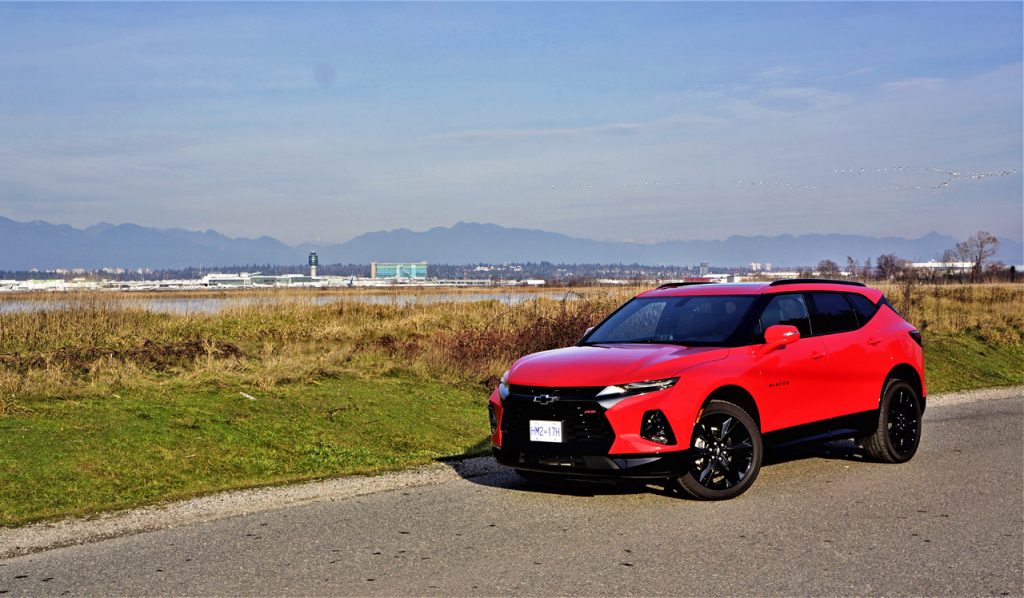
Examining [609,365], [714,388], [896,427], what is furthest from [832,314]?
[609,365]

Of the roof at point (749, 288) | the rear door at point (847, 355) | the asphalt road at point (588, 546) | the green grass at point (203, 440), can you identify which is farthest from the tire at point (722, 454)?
the green grass at point (203, 440)

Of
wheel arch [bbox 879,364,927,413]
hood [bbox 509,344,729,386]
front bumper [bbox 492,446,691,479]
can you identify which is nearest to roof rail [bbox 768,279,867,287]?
wheel arch [bbox 879,364,927,413]

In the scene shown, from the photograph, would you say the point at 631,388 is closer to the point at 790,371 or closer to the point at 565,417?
the point at 565,417

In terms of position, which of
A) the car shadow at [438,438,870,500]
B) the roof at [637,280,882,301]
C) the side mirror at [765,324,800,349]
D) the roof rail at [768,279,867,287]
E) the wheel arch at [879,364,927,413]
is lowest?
the car shadow at [438,438,870,500]

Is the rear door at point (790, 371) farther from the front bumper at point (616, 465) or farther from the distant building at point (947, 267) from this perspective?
the distant building at point (947, 267)

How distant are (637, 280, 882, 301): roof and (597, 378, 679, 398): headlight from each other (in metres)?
2.00

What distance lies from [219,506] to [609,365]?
11.6 feet

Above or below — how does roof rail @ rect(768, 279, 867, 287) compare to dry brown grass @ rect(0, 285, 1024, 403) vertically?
above

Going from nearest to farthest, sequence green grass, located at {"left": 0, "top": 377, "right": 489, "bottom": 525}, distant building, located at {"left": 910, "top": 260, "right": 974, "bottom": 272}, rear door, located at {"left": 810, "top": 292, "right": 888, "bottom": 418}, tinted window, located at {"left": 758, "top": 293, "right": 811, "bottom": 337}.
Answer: green grass, located at {"left": 0, "top": 377, "right": 489, "bottom": 525} → tinted window, located at {"left": 758, "top": 293, "right": 811, "bottom": 337} → rear door, located at {"left": 810, "top": 292, "right": 888, "bottom": 418} → distant building, located at {"left": 910, "top": 260, "right": 974, "bottom": 272}

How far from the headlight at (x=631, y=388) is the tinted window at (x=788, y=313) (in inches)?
70.7

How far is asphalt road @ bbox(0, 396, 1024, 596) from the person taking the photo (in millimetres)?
6074

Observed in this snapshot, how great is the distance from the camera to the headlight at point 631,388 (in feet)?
26.9

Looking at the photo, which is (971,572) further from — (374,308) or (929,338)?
(374,308)

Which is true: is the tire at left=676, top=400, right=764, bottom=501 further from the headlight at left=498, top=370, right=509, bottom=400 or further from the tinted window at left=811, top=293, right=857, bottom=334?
the tinted window at left=811, top=293, right=857, bottom=334
